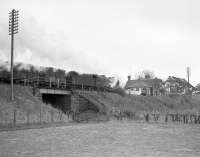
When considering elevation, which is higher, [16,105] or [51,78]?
[51,78]

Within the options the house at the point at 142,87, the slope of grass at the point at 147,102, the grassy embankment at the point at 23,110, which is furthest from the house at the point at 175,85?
the grassy embankment at the point at 23,110

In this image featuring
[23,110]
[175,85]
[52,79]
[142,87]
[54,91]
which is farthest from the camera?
[175,85]

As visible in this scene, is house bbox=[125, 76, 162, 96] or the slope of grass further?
house bbox=[125, 76, 162, 96]

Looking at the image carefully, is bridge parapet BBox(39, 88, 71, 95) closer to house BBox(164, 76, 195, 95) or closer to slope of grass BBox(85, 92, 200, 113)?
slope of grass BBox(85, 92, 200, 113)

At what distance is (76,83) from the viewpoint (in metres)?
44.5

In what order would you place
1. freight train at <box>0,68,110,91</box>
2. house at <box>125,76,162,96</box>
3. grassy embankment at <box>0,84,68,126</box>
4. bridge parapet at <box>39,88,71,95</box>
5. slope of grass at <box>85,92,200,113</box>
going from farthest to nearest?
house at <box>125,76,162,96</box> → slope of grass at <box>85,92,200,113</box> → bridge parapet at <box>39,88,71,95</box> → freight train at <box>0,68,110,91</box> → grassy embankment at <box>0,84,68,126</box>

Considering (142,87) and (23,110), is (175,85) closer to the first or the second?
(142,87)

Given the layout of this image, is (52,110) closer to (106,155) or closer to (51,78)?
(51,78)

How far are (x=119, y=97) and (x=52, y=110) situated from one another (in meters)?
21.8

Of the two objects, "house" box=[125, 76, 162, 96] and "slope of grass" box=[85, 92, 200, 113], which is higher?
"house" box=[125, 76, 162, 96]

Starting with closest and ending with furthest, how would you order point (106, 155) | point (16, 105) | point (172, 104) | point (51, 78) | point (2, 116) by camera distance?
1. point (106, 155)
2. point (2, 116)
3. point (16, 105)
4. point (51, 78)
5. point (172, 104)

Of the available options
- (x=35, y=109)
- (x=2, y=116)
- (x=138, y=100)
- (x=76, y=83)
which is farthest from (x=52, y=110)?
(x=138, y=100)

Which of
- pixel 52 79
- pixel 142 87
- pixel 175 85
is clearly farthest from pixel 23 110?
pixel 175 85

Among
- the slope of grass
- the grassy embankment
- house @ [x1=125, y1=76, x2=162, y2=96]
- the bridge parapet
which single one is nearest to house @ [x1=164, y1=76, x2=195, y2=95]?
house @ [x1=125, y1=76, x2=162, y2=96]
